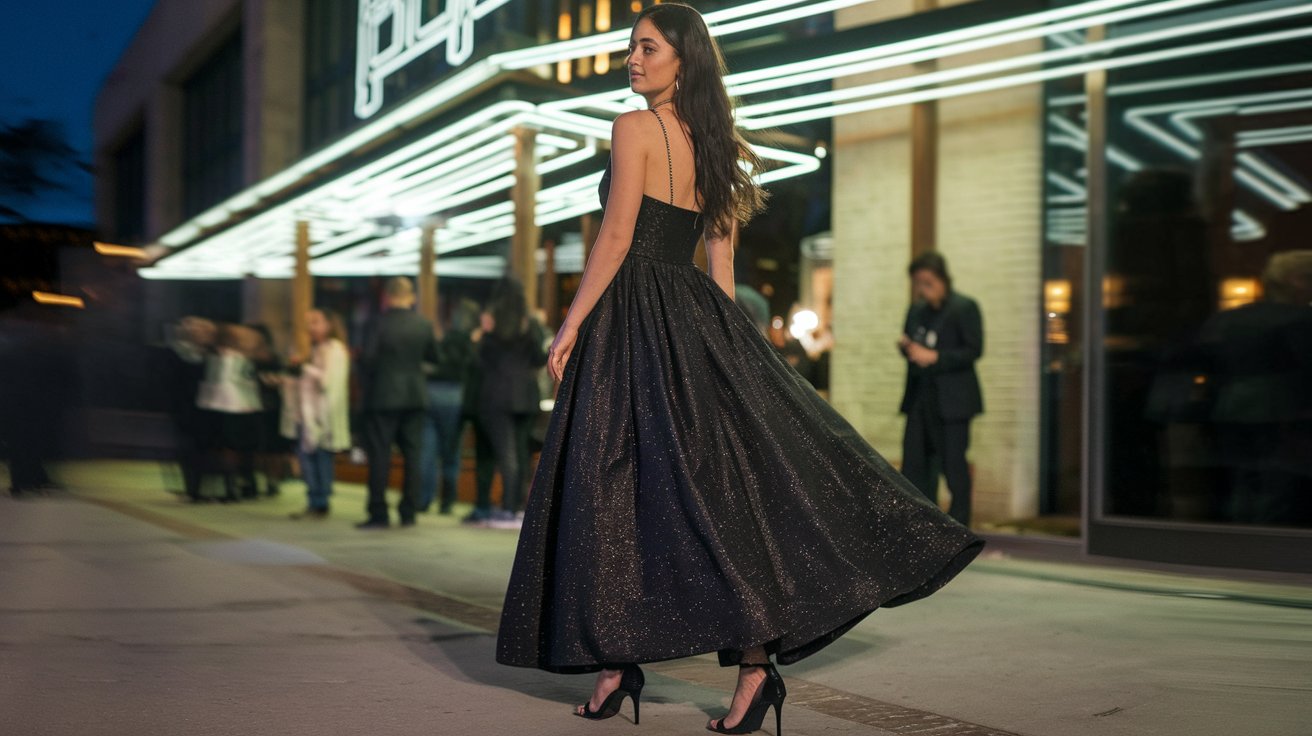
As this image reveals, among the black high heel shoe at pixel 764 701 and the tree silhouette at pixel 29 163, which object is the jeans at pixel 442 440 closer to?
the tree silhouette at pixel 29 163

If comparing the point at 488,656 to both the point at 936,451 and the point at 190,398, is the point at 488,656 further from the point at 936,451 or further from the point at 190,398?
the point at 190,398

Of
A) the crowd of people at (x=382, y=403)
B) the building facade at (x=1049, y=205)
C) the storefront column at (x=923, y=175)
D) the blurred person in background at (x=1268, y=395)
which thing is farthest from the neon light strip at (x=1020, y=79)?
the crowd of people at (x=382, y=403)

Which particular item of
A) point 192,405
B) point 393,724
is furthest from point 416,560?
point 192,405

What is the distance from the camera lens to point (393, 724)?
11.1 feet

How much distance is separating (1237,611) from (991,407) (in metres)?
2.99

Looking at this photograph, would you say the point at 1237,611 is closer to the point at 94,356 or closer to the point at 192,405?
the point at 94,356

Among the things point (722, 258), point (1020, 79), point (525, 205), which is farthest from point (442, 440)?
point (722, 258)

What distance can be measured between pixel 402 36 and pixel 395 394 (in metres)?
6.56

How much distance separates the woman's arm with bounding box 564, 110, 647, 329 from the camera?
341cm

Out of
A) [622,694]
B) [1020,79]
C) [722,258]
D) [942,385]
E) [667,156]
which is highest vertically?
[1020,79]

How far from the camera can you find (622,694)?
11.3ft

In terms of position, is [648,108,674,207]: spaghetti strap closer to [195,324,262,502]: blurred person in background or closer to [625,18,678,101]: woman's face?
[625,18,678,101]: woman's face

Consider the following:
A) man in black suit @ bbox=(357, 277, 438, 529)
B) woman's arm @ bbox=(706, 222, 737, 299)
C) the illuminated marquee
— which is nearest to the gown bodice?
woman's arm @ bbox=(706, 222, 737, 299)

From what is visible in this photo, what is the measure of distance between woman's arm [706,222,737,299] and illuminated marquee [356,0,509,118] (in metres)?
8.36
